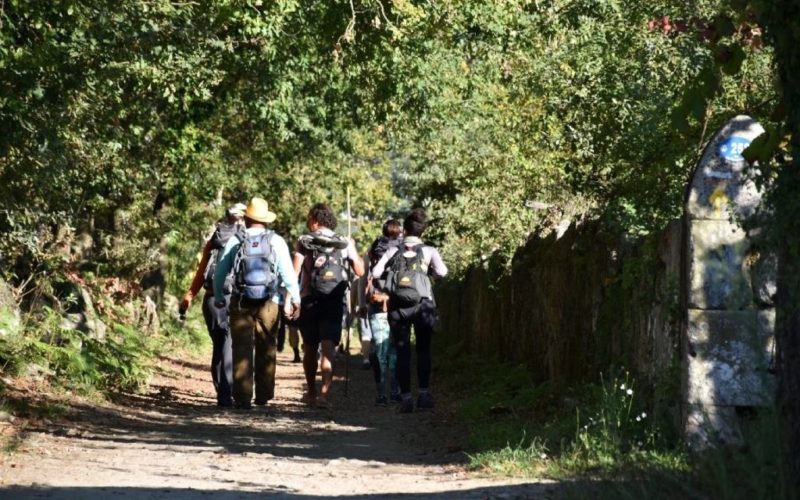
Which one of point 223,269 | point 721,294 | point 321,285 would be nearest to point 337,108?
point 321,285

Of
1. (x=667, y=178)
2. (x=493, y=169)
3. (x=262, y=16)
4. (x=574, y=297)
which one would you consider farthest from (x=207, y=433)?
(x=493, y=169)

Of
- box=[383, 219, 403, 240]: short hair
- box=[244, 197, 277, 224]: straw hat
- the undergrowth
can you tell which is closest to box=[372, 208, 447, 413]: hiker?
the undergrowth

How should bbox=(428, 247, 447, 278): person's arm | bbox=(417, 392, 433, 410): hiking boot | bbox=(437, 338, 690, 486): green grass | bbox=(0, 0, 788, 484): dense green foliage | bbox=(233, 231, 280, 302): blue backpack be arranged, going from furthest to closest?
bbox=(417, 392, 433, 410): hiking boot → bbox=(428, 247, 447, 278): person's arm → bbox=(233, 231, 280, 302): blue backpack → bbox=(0, 0, 788, 484): dense green foliage → bbox=(437, 338, 690, 486): green grass

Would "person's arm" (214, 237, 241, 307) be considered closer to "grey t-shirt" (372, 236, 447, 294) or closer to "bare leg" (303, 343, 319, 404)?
"bare leg" (303, 343, 319, 404)

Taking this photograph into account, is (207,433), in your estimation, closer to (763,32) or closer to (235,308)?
(235,308)

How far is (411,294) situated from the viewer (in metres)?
14.3

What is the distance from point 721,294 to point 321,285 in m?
6.25

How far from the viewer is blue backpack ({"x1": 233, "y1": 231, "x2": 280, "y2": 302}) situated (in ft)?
46.2

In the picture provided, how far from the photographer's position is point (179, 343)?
2622cm

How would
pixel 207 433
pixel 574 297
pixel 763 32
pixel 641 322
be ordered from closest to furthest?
pixel 763 32, pixel 641 322, pixel 207 433, pixel 574 297

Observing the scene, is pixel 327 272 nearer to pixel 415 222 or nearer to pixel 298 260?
pixel 298 260

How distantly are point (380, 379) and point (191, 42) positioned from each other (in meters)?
4.21

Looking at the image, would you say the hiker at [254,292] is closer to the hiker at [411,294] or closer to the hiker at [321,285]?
the hiker at [321,285]

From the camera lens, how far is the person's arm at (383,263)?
1473 cm
